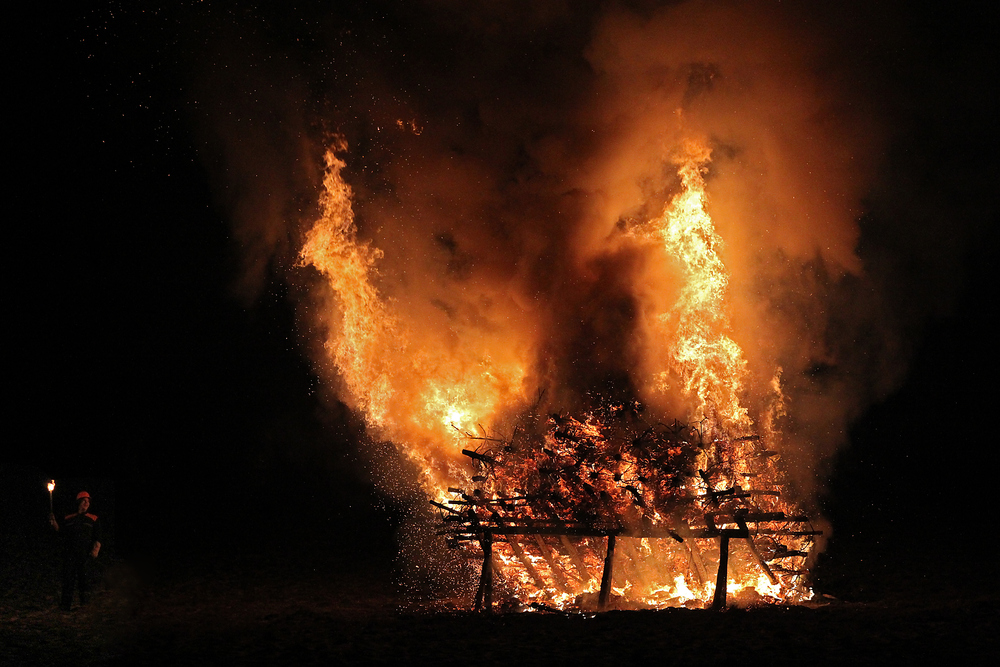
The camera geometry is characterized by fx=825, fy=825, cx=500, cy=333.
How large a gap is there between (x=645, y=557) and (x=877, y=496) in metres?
12.6

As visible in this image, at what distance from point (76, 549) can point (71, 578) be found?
1.39 feet

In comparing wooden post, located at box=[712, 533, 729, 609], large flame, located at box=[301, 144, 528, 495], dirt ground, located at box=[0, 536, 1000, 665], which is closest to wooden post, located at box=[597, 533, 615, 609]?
dirt ground, located at box=[0, 536, 1000, 665]

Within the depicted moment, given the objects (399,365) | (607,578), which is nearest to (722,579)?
(607,578)

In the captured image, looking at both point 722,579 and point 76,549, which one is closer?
point 722,579

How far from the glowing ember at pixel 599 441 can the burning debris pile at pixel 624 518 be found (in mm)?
27

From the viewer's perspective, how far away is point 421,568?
1581cm

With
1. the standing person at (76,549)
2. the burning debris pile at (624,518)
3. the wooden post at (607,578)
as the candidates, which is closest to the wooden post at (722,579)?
the burning debris pile at (624,518)

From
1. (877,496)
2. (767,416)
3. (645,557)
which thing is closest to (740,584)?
(645,557)

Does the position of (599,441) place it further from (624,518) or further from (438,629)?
(438,629)

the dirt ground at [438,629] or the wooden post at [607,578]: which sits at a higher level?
the wooden post at [607,578]

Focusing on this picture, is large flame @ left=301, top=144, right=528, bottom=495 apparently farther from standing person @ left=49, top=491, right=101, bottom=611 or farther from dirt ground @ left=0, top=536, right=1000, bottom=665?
standing person @ left=49, top=491, right=101, bottom=611

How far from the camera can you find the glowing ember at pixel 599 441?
11.8m

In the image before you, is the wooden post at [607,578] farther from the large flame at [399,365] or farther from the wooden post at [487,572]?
the large flame at [399,365]

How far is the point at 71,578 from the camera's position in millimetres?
12406
